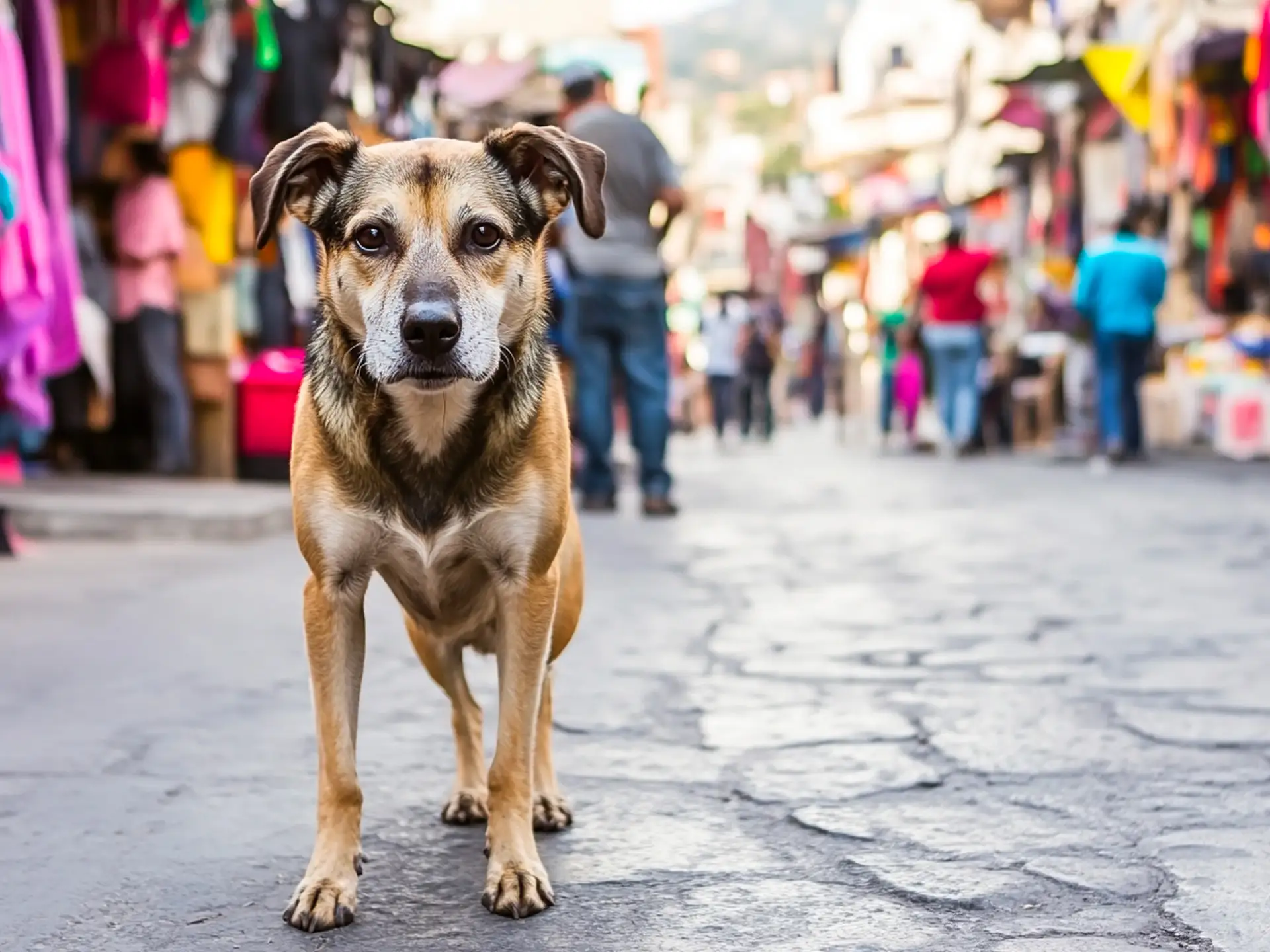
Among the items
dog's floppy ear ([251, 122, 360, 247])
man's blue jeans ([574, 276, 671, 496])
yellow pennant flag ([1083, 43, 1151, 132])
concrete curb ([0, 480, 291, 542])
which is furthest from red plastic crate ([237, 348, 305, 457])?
yellow pennant flag ([1083, 43, 1151, 132])

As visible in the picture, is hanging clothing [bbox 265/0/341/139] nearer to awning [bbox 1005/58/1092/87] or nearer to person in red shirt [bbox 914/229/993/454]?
person in red shirt [bbox 914/229/993/454]

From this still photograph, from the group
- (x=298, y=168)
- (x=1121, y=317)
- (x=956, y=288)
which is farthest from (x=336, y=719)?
(x=956, y=288)

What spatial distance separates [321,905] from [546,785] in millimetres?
786

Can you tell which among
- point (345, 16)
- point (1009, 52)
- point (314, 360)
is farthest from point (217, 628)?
point (1009, 52)

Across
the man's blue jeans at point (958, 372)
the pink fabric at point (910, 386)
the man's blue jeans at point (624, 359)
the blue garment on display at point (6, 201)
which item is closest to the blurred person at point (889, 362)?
the pink fabric at point (910, 386)

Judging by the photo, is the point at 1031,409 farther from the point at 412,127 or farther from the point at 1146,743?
the point at 1146,743

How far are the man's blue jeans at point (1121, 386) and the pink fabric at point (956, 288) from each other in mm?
2520

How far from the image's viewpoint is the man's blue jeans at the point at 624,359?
31.9ft

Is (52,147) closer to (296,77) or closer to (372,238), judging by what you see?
(296,77)

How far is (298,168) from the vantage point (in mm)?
3080

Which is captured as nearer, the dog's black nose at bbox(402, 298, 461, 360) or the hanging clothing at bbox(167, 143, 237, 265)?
the dog's black nose at bbox(402, 298, 461, 360)

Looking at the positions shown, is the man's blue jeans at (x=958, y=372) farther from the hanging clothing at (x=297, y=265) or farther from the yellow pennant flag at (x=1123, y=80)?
the hanging clothing at (x=297, y=265)

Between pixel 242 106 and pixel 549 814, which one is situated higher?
pixel 242 106

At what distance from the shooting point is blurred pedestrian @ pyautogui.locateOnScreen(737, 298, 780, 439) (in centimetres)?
2527
